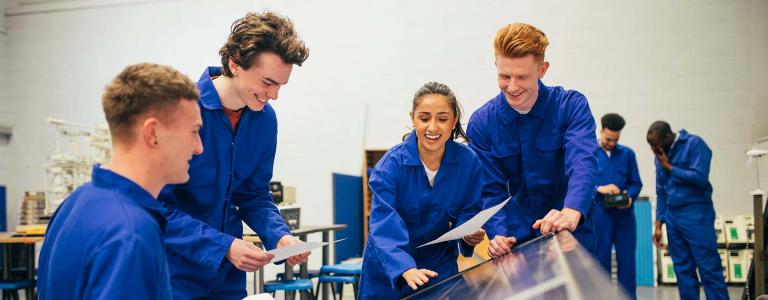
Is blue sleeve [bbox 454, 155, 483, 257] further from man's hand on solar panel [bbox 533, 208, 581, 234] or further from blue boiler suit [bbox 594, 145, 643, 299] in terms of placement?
blue boiler suit [bbox 594, 145, 643, 299]

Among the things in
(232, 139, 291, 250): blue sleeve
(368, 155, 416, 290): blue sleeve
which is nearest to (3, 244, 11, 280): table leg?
(232, 139, 291, 250): blue sleeve

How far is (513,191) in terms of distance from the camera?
2326 millimetres

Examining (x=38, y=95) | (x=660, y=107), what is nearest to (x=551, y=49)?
(x=660, y=107)

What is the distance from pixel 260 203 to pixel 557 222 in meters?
0.85

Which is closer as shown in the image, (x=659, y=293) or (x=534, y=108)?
(x=534, y=108)

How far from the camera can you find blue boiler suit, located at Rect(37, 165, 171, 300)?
3.04ft

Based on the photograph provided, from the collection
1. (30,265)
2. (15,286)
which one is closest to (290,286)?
(15,286)

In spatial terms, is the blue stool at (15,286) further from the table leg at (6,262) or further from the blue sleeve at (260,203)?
the blue sleeve at (260,203)

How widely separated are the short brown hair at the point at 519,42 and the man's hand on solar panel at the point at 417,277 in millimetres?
789

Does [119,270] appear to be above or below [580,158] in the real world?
below

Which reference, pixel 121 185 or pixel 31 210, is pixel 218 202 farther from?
pixel 31 210

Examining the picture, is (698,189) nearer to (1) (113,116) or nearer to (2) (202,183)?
(2) (202,183)

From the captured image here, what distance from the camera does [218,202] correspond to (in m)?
1.81

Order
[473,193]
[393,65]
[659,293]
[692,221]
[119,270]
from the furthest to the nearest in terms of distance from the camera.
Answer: [393,65] < [659,293] < [692,221] < [473,193] < [119,270]
